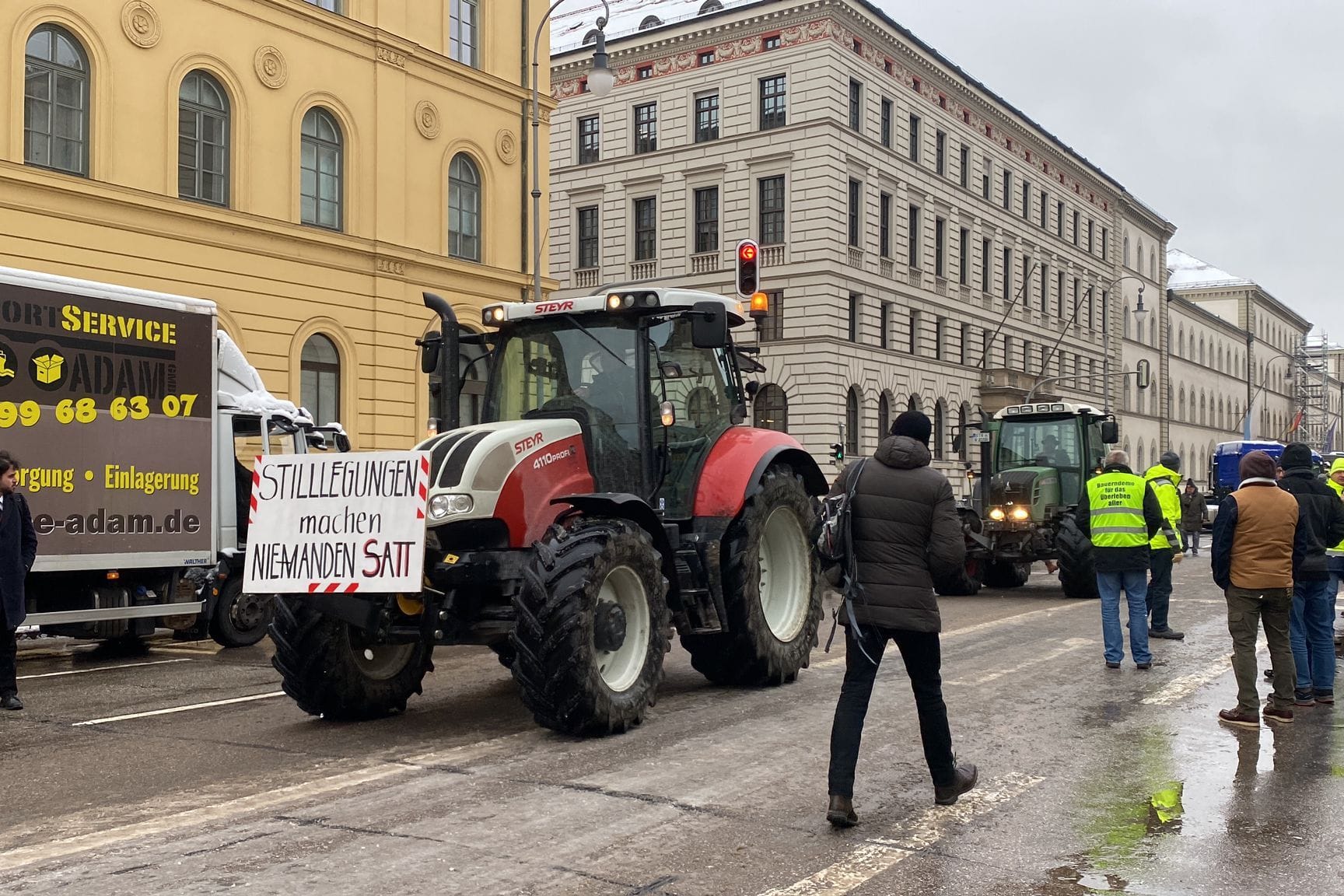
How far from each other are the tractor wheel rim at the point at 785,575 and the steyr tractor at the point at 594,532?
0.05 feet

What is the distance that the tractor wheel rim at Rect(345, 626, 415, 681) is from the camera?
8594 millimetres

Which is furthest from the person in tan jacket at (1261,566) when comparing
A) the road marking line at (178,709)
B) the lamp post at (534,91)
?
the lamp post at (534,91)

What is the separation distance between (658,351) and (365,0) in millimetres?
19945

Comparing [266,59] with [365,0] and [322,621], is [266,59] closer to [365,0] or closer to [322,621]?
[365,0]

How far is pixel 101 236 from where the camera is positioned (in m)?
22.1

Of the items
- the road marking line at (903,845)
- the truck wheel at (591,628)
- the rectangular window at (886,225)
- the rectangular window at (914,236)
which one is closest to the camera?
the road marking line at (903,845)

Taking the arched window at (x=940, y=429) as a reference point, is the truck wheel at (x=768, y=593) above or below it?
below

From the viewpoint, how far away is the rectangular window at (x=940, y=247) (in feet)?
180

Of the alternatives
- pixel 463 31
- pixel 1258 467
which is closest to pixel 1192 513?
pixel 463 31

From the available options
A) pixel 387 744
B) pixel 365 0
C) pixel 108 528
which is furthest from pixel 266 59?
pixel 387 744

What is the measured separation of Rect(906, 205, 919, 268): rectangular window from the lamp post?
24495mm

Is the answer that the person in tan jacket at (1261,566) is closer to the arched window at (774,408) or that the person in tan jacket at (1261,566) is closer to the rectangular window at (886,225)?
the arched window at (774,408)

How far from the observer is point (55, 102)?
2158 centimetres

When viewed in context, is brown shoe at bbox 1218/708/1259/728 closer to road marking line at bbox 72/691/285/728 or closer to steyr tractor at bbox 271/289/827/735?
steyr tractor at bbox 271/289/827/735
